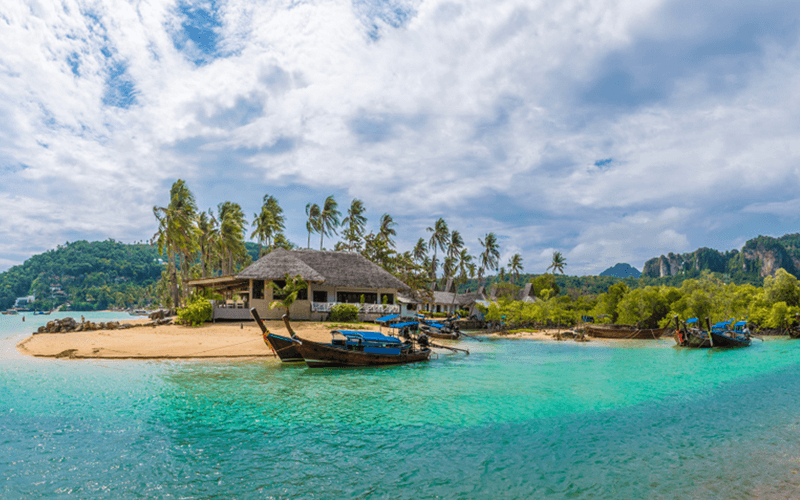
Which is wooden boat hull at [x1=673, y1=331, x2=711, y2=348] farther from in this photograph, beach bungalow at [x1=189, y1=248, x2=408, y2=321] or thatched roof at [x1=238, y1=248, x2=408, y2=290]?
beach bungalow at [x1=189, y1=248, x2=408, y2=321]

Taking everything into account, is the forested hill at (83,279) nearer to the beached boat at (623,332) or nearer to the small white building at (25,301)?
the small white building at (25,301)

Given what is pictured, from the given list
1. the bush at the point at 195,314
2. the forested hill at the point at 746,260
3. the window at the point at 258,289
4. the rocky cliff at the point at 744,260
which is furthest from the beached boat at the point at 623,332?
the rocky cliff at the point at 744,260

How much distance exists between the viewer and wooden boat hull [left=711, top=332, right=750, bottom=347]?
35.2m

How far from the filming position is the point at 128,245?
552 feet

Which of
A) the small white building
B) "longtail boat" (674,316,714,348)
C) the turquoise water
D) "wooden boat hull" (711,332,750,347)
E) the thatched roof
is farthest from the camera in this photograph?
the small white building

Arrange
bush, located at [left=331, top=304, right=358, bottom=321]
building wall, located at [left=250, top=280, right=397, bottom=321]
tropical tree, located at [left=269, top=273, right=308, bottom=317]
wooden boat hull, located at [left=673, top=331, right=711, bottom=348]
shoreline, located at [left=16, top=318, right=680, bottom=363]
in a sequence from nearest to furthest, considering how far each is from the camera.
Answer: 1. shoreline, located at [left=16, top=318, right=680, bottom=363]
2. tropical tree, located at [left=269, top=273, right=308, bottom=317]
3. building wall, located at [left=250, top=280, right=397, bottom=321]
4. bush, located at [left=331, top=304, right=358, bottom=321]
5. wooden boat hull, located at [left=673, top=331, right=711, bottom=348]

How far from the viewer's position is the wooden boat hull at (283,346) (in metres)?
20.6

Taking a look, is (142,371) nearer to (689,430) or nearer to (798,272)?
(689,430)

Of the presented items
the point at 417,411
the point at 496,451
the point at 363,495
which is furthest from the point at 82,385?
the point at 496,451

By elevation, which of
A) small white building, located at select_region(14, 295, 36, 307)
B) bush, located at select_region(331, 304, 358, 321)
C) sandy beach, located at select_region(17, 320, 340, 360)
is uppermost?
small white building, located at select_region(14, 295, 36, 307)

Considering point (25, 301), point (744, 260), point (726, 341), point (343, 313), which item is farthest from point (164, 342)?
point (744, 260)

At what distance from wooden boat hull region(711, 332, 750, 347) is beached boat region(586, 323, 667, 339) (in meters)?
11.2

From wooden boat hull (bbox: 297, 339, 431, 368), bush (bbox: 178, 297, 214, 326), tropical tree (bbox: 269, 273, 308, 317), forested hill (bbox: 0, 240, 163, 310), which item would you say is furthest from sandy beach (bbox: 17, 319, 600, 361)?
forested hill (bbox: 0, 240, 163, 310)

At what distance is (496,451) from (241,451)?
→ 5.96m
